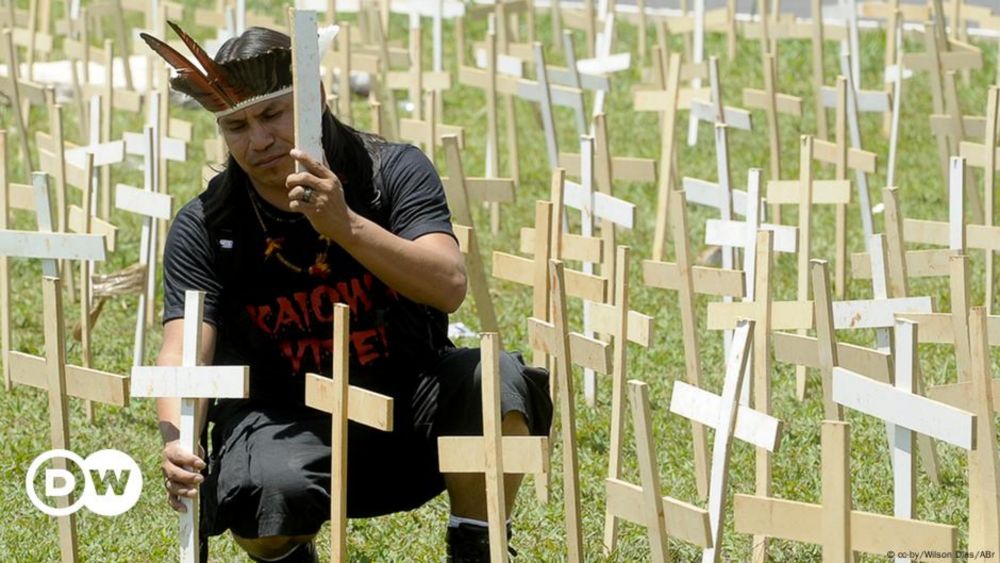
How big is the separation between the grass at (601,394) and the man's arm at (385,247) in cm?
84

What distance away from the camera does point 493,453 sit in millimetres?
3273

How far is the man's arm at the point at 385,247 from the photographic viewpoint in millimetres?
3367

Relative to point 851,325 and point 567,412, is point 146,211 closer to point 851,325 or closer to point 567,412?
point 567,412

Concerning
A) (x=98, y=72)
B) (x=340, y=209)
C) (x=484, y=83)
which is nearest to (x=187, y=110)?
(x=98, y=72)

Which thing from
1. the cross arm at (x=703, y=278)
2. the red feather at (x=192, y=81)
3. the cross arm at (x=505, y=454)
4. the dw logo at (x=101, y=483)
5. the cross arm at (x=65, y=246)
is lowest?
the dw logo at (x=101, y=483)

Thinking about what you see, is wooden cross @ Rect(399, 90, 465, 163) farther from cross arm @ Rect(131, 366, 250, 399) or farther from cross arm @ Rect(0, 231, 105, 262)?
cross arm @ Rect(131, 366, 250, 399)

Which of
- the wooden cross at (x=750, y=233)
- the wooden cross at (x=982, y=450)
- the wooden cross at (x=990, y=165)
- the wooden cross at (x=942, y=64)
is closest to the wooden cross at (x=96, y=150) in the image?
the wooden cross at (x=750, y=233)

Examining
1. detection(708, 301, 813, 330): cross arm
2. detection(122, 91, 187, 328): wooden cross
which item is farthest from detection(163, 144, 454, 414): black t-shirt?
detection(122, 91, 187, 328): wooden cross

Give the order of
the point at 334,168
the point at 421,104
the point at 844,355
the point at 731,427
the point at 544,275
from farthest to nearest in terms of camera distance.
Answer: the point at 421,104 < the point at 544,275 < the point at 334,168 < the point at 844,355 < the point at 731,427

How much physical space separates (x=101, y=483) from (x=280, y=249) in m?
1.19

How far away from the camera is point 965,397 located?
331 centimetres

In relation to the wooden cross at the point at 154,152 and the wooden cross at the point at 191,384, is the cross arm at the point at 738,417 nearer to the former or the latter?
the wooden cross at the point at 191,384

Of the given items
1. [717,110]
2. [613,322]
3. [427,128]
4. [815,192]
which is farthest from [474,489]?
[427,128]

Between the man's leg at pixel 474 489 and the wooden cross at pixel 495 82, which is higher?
the wooden cross at pixel 495 82
